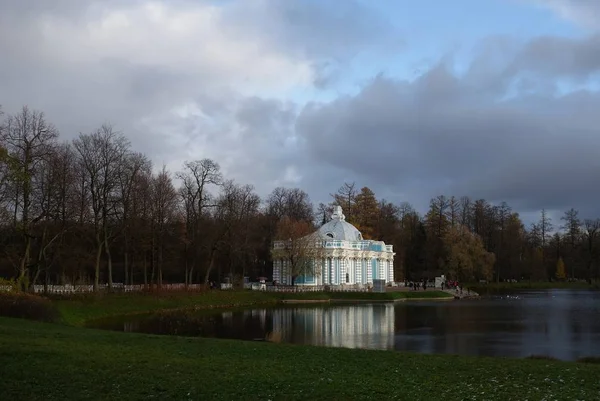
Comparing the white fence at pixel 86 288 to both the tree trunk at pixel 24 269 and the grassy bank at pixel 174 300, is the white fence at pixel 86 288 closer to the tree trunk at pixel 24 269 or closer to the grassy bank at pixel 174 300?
the grassy bank at pixel 174 300

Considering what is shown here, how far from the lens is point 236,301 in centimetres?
5444

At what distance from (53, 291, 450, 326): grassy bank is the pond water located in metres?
2.24

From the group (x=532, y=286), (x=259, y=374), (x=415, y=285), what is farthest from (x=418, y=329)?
(x=532, y=286)

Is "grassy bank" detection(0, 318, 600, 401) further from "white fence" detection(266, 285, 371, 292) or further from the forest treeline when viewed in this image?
"white fence" detection(266, 285, 371, 292)

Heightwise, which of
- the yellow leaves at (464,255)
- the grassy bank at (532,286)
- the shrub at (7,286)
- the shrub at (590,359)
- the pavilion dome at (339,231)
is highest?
the pavilion dome at (339,231)

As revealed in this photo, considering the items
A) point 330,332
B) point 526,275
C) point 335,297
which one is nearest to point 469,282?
point 526,275

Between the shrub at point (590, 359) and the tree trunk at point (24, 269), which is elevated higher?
the tree trunk at point (24, 269)

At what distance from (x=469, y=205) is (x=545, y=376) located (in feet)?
272

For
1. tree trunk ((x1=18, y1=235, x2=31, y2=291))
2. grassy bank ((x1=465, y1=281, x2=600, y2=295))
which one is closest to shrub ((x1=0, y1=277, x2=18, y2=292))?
tree trunk ((x1=18, y1=235, x2=31, y2=291))

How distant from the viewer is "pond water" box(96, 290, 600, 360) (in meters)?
24.1

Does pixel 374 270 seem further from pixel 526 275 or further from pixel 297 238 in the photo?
pixel 526 275

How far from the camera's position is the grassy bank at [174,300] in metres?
36.0

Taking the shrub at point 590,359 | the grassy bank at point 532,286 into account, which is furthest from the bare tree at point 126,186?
the grassy bank at point 532,286

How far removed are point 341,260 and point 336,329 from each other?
4472cm
